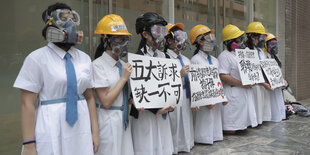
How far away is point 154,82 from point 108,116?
0.77m

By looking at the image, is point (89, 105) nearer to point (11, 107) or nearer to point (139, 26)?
point (139, 26)

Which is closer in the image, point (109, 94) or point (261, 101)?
point (109, 94)

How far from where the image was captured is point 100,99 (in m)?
2.93

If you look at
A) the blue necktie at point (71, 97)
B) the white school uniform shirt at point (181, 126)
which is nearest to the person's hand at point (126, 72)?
the blue necktie at point (71, 97)

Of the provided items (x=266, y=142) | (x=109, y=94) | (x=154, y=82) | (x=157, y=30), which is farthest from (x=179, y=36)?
(x=266, y=142)

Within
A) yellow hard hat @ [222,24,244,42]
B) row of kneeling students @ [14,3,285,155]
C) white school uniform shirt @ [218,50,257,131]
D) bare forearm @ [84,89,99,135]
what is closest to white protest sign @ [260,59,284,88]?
white school uniform shirt @ [218,50,257,131]

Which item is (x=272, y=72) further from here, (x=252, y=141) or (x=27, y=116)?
(x=27, y=116)

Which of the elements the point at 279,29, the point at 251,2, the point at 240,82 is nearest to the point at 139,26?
the point at 240,82

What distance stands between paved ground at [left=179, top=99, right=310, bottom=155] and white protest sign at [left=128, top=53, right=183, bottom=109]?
1274mm

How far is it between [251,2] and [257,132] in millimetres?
5285

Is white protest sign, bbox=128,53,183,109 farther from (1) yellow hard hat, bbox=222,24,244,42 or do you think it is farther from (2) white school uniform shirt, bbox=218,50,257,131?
(1) yellow hard hat, bbox=222,24,244,42

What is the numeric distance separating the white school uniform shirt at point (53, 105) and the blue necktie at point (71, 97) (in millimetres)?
40

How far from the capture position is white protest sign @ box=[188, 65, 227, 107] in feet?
13.8

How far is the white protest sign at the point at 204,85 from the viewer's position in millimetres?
4219
